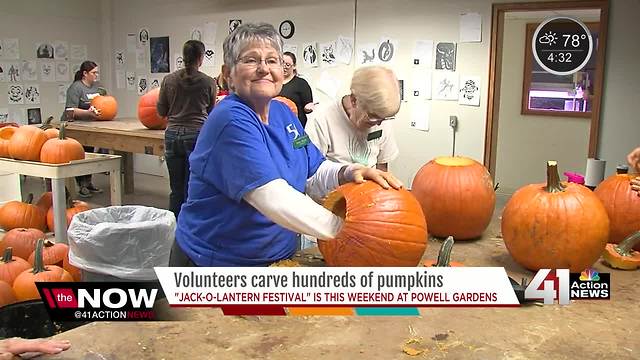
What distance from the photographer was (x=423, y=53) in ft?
18.5

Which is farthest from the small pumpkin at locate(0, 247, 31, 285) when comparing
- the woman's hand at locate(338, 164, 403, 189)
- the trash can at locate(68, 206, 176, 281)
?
the woman's hand at locate(338, 164, 403, 189)

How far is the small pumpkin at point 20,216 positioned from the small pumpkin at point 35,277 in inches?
47.3

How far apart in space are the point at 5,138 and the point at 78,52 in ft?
13.7

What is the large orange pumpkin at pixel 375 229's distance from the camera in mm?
1595

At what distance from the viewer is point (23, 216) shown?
154 inches

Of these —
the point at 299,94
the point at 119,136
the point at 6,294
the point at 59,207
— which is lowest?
the point at 6,294

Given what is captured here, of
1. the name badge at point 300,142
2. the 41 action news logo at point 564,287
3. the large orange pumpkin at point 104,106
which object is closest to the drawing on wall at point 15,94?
the large orange pumpkin at point 104,106

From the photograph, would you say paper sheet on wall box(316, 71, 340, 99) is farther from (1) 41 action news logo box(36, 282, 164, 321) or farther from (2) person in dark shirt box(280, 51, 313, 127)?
(1) 41 action news logo box(36, 282, 164, 321)

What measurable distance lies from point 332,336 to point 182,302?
36cm

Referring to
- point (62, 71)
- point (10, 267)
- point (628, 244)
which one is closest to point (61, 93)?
point (62, 71)

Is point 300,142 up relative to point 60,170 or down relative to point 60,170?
up

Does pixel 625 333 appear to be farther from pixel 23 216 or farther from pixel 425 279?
pixel 23 216

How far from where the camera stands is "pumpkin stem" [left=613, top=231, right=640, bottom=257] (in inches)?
71.6

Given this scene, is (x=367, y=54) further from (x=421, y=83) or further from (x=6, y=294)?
(x=6, y=294)
